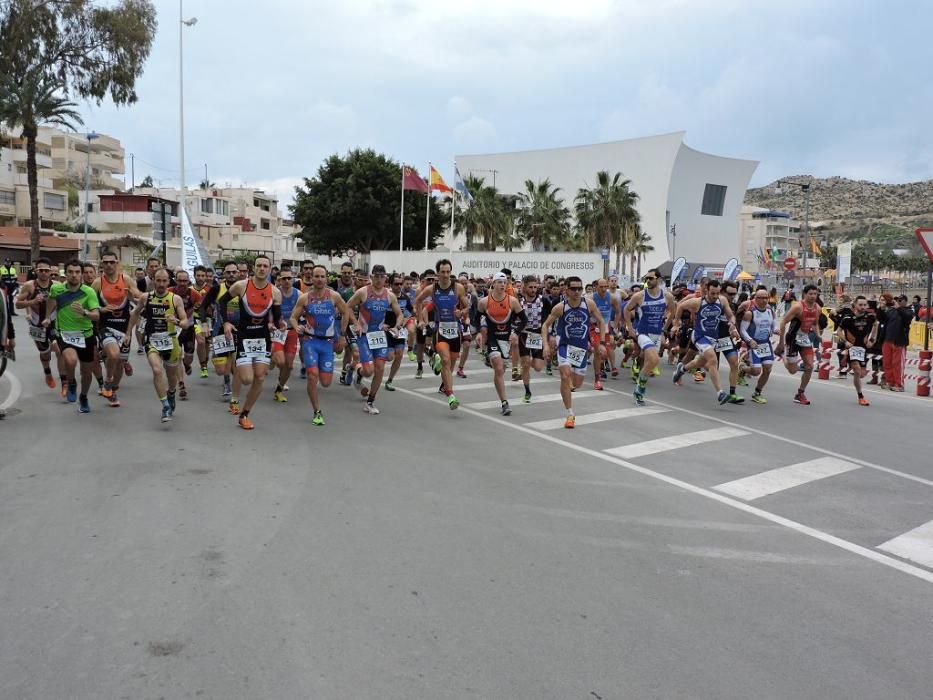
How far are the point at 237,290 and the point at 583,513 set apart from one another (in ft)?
17.1

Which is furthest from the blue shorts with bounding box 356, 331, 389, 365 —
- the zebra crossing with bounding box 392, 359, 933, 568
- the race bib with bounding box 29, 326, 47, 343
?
the race bib with bounding box 29, 326, 47, 343

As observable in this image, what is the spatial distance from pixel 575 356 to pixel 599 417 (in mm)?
1013

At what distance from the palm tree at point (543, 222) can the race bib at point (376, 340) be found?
55.5 m

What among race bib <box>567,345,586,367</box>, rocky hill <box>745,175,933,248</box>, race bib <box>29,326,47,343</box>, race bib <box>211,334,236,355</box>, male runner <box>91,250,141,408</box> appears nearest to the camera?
race bib <box>211,334,236,355</box>

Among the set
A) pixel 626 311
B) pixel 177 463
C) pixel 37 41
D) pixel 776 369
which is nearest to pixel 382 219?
pixel 37 41

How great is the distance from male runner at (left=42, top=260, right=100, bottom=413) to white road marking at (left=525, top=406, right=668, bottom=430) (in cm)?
570

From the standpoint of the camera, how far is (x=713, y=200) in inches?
3472

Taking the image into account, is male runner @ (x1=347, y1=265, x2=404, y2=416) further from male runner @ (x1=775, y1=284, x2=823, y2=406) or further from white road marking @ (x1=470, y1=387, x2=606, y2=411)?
male runner @ (x1=775, y1=284, x2=823, y2=406)

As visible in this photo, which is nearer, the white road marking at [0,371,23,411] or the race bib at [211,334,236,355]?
the race bib at [211,334,236,355]

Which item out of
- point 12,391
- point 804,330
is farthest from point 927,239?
point 12,391

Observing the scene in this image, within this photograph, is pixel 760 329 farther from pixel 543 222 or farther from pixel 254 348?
pixel 543 222

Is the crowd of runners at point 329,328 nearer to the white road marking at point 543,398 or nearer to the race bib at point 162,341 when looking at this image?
the race bib at point 162,341

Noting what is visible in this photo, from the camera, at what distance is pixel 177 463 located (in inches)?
283

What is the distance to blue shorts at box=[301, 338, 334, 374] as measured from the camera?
9.93m
